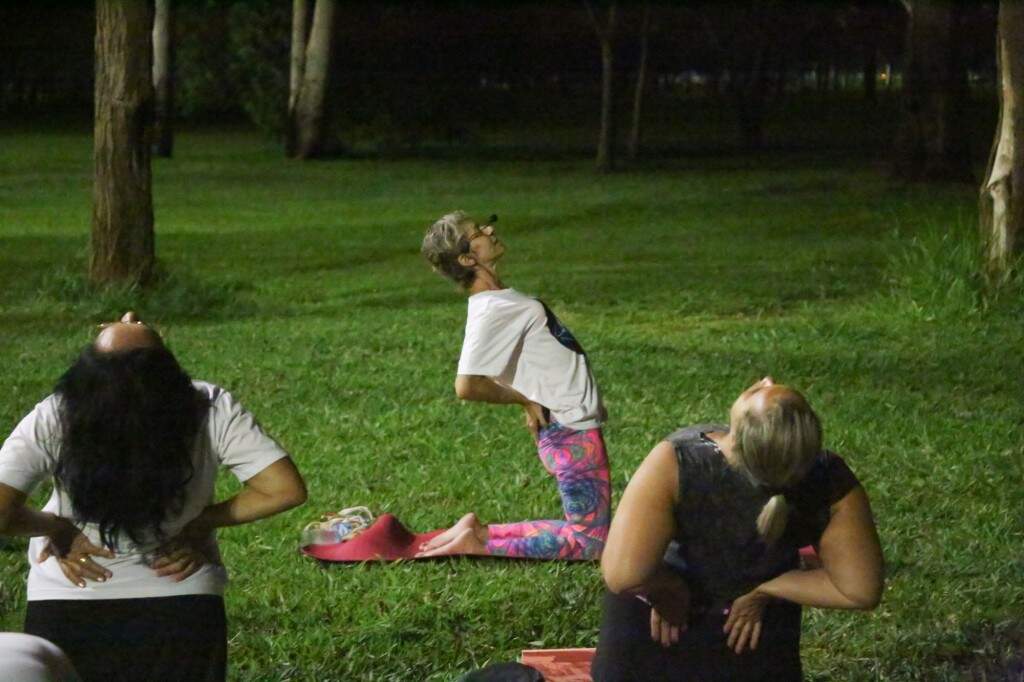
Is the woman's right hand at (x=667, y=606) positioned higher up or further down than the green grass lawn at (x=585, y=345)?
higher up

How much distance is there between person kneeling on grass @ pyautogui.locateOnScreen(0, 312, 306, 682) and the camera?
13.4ft

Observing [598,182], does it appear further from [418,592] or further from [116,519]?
[116,519]

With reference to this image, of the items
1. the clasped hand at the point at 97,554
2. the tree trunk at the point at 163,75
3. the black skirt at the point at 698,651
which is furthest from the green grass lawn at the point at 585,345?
the tree trunk at the point at 163,75

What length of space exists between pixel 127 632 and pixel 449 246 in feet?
7.85

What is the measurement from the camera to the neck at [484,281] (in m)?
6.35

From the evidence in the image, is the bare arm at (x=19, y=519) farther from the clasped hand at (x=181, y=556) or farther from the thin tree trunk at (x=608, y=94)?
the thin tree trunk at (x=608, y=94)

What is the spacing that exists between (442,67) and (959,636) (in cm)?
4893

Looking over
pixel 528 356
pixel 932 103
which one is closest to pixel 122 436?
pixel 528 356

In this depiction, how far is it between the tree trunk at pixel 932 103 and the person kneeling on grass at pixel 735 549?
2340 centimetres

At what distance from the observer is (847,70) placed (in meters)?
78.4

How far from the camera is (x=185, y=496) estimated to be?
4227 millimetres

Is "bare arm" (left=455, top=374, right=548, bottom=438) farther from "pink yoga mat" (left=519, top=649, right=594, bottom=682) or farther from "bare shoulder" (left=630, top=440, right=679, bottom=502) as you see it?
"bare shoulder" (left=630, top=440, right=679, bottom=502)

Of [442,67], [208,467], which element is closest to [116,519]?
[208,467]

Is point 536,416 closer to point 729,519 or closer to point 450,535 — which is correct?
point 450,535
